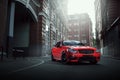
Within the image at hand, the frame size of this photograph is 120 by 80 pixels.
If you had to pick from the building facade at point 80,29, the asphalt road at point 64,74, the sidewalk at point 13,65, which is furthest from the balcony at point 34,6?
the building facade at point 80,29

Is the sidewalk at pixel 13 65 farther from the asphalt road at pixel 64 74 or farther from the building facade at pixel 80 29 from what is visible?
the building facade at pixel 80 29

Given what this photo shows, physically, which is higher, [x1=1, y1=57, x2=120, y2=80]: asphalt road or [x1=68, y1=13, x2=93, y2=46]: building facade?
[x1=68, y1=13, x2=93, y2=46]: building facade

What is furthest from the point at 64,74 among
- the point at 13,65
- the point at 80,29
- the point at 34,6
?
the point at 80,29

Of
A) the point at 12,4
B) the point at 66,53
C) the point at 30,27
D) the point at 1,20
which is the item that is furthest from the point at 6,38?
the point at 30,27

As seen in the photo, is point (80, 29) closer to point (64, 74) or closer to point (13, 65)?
point (13, 65)

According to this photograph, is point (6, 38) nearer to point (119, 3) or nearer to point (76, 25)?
point (119, 3)

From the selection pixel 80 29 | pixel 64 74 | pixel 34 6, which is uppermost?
pixel 80 29

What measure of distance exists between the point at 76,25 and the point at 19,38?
89882 mm

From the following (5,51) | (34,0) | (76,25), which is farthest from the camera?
(76,25)

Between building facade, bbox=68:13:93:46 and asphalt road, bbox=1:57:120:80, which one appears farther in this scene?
building facade, bbox=68:13:93:46

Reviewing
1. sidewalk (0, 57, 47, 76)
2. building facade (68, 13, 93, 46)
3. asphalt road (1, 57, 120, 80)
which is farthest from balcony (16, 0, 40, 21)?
building facade (68, 13, 93, 46)

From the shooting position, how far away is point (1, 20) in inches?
549

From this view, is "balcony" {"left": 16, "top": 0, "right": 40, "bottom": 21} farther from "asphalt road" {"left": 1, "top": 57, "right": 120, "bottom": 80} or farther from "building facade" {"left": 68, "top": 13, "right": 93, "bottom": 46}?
"building facade" {"left": 68, "top": 13, "right": 93, "bottom": 46}

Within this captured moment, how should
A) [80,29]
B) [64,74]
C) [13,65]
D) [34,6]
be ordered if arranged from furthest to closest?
[80,29] → [34,6] → [13,65] → [64,74]
